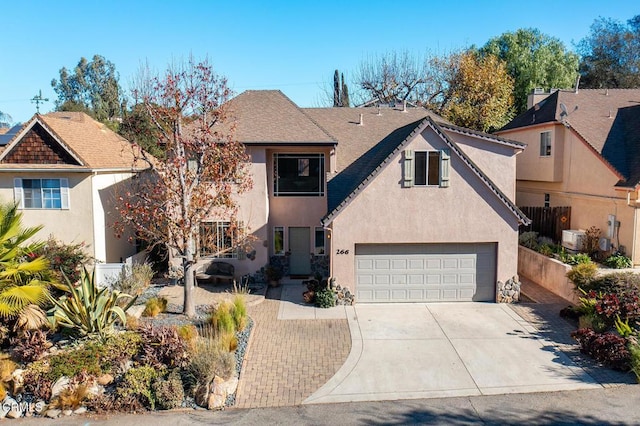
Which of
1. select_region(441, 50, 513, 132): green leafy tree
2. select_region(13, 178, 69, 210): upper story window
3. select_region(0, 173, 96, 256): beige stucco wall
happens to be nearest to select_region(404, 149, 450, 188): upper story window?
select_region(0, 173, 96, 256): beige stucco wall

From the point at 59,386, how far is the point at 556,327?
1328cm

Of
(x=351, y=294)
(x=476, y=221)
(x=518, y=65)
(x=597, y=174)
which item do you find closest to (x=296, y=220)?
(x=351, y=294)

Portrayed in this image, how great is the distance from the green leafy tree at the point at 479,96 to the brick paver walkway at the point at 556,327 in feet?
55.5

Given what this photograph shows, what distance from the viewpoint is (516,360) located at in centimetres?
1173

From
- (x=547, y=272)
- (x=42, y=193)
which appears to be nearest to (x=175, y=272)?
(x=42, y=193)

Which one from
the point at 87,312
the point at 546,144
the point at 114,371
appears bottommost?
the point at 114,371

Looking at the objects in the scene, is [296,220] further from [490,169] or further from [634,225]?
[634,225]

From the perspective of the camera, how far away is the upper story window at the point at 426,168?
1593 centimetres

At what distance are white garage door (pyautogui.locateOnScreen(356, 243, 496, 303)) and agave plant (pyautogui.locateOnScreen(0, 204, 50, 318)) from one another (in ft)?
32.2

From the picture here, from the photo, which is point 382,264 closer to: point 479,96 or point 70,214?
point 70,214

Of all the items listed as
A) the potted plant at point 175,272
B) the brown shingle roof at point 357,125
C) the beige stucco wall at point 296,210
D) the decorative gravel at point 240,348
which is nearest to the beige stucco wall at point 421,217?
the beige stucco wall at point 296,210

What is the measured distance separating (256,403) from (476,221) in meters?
10.0

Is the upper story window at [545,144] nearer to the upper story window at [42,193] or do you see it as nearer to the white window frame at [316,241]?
the white window frame at [316,241]

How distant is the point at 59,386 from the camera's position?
10086 mm
